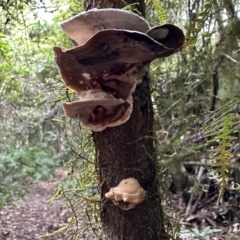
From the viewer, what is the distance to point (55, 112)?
6.38 meters

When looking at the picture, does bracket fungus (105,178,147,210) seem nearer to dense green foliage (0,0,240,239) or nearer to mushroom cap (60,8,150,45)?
dense green foliage (0,0,240,239)

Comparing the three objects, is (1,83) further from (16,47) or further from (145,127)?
(145,127)

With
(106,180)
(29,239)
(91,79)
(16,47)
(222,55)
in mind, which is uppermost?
(16,47)

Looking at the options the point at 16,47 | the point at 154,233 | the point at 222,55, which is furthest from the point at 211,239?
the point at 16,47

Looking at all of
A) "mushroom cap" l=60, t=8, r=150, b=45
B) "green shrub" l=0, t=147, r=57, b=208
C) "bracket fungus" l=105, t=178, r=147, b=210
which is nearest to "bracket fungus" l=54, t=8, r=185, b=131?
"mushroom cap" l=60, t=8, r=150, b=45

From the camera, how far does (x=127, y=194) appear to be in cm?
117

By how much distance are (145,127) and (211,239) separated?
6.66 ft

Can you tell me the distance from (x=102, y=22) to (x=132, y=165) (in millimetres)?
478

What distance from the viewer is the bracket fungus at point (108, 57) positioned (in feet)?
3.33

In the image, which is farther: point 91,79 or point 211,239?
point 211,239

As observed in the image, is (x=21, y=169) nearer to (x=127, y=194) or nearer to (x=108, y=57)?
(x=127, y=194)

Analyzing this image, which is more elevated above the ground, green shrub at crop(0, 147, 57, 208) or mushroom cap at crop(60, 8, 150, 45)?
mushroom cap at crop(60, 8, 150, 45)

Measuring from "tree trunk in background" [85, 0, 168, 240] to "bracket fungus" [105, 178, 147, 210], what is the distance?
0.10 ft

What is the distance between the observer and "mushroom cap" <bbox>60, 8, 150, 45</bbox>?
3.38 feet
